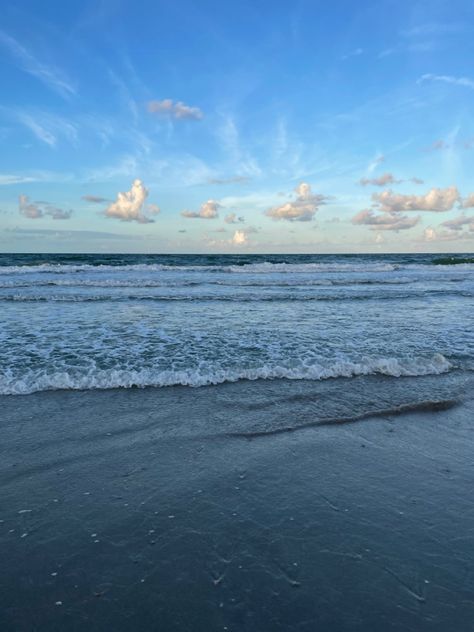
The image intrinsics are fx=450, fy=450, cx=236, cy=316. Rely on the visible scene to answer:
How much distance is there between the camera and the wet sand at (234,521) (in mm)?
2961

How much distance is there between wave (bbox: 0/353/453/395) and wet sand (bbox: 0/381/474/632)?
3.66 ft

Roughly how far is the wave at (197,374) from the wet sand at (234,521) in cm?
112

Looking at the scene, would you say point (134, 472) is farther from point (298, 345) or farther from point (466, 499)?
point (298, 345)

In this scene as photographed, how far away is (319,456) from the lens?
521cm

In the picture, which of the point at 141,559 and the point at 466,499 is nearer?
the point at 141,559

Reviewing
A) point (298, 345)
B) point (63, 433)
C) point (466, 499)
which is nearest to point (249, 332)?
point (298, 345)

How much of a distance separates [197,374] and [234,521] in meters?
4.37

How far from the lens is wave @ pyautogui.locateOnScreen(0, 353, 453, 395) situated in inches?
301

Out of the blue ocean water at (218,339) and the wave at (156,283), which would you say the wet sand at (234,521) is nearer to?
the blue ocean water at (218,339)

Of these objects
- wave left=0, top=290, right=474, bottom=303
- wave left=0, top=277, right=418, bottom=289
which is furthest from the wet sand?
wave left=0, top=277, right=418, bottom=289

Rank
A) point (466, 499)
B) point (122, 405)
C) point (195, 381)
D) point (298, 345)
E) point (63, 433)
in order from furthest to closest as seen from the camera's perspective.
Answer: point (298, 345) → point (195, 381) → point (122, 405) → point (63, 433) → point (466, 499)

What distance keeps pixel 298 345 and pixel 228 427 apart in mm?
4906

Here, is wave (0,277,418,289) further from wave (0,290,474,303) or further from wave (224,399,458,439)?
wave (224,399,458,439)

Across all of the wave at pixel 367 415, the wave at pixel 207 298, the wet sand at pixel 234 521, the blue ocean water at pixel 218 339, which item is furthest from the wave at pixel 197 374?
the wave at pixel 207 298
